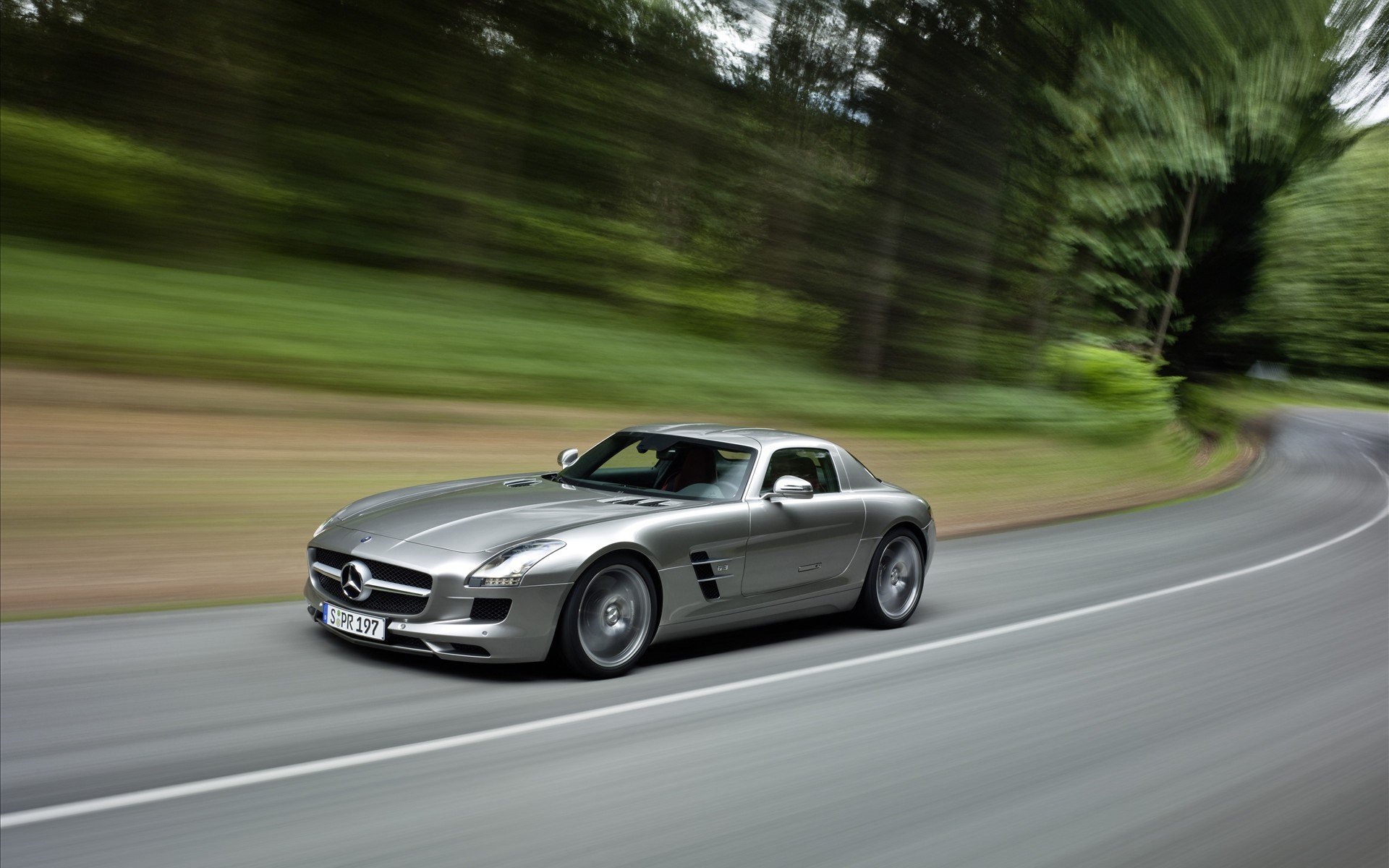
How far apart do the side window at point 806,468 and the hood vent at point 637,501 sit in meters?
0.73

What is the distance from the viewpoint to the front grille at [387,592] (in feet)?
17.7

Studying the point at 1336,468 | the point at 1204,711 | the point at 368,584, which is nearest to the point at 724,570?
the point at 368,584

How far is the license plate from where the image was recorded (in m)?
5.47

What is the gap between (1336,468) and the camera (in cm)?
2550

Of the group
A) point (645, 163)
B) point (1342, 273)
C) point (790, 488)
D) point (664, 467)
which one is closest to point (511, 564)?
point (664, 467)

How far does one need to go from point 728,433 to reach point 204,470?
16.5 feet

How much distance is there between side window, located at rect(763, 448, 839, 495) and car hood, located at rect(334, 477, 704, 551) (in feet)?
2.31

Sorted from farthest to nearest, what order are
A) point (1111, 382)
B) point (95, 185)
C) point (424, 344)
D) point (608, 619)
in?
1. point (1111, 382)
2. point (424, 344)
3. point (95, 185)
4. point (608, 619)

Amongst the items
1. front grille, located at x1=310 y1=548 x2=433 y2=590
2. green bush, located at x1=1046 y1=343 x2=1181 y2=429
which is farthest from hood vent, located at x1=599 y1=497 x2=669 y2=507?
green bush, located at x1=1046 y1=343 x2=1181 y2=429

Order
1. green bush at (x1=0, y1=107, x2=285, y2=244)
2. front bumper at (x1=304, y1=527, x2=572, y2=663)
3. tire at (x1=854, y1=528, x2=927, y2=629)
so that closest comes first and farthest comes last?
front bumper at (x1=304, y1=527, x2=572, y2=663) → tire at (x1=854, y1=528, x2=927, y2=629) → green bush at (x1=0, y1=107, x2=285, y2=244)

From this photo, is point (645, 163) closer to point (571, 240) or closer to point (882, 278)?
point (571, 240)

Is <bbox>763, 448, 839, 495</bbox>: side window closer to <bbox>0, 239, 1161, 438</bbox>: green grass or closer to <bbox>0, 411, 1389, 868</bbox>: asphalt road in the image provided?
<bbox>0, 411, 1389, 868</bbox>: asphalt road

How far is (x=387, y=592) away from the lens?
5469 mm

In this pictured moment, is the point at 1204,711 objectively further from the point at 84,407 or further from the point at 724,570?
the point at 84,407
